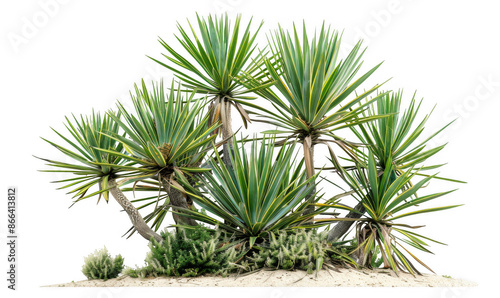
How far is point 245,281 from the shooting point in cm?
552

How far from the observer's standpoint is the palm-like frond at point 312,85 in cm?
645

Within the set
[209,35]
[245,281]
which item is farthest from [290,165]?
[209,35]

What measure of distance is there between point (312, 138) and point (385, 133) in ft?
3.68

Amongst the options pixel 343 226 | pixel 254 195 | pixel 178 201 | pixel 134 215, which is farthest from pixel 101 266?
pixel 343 226

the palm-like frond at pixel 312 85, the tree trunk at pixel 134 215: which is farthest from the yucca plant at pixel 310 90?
the tree trunk at pixel 134 215

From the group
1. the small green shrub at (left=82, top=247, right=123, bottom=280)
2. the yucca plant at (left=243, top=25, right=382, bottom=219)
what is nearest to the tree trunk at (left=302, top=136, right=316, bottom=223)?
the yucca plant at (left=243, top=25, right=382, bottom=219)

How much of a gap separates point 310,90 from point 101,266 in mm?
3292

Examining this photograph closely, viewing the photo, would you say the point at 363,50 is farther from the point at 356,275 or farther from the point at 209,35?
the point at 356,275

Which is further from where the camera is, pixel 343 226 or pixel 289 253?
pixel 343 226

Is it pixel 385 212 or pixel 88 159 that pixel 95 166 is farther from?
pixel 385 212

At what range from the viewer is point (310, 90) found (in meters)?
6.32

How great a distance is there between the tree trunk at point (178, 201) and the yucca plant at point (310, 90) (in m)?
1.38

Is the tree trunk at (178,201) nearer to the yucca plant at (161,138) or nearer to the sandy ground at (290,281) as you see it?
the yucca plant at (161,138)

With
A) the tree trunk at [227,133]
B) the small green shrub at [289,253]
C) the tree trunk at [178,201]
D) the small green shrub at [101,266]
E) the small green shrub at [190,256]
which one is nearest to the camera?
the small green shrub at [289,253]
